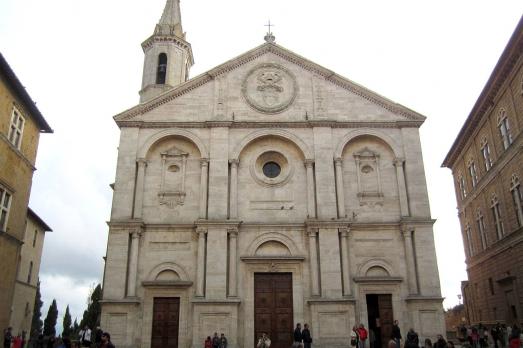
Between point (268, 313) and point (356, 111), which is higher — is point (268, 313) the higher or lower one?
the lower one

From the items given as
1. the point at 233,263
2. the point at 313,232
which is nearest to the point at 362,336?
A: the point at 313,232

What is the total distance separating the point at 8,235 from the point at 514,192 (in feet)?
90.9

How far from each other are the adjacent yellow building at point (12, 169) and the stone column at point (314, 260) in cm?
1500

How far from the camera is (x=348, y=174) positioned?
87.6ft

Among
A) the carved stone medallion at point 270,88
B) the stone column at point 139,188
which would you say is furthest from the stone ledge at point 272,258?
the carved stone medallion at point 270,88

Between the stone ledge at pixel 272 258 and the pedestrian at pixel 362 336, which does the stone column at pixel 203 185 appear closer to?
the stone ledge at pixel 272 258

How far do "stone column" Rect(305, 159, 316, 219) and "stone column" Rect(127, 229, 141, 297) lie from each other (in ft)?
30.0

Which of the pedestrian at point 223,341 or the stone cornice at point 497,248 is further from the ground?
the stone cornice at point 497,248

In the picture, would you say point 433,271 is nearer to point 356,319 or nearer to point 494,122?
point 356,319

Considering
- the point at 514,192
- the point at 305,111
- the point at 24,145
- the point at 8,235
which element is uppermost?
the point at 305,111

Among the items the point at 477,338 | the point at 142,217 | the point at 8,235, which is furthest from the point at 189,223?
the point at 477,338

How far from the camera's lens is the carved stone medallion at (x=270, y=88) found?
2795cm

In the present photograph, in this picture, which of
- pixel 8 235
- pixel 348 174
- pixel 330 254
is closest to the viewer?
pixel 8 235

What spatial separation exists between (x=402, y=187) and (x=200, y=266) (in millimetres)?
11777
